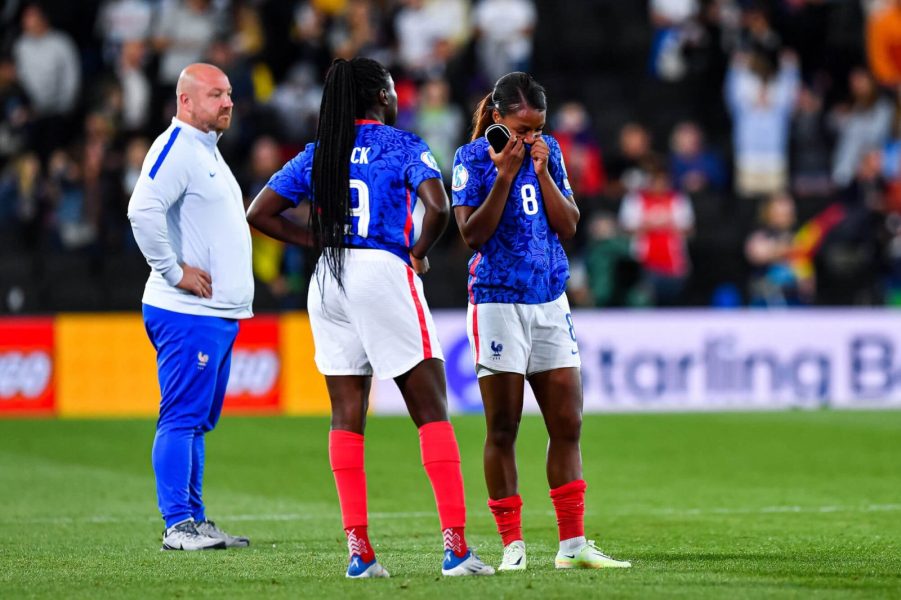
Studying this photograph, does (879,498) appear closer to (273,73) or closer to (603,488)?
(603,488)

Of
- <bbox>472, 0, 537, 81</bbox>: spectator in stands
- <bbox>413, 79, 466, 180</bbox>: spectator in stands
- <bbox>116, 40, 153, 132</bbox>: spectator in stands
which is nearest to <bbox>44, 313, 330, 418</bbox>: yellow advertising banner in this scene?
<bbox>413, 79, 466, 180</bbox>: spectator in stands

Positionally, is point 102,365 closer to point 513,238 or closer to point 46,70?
point 46,70

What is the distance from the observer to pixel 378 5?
70.4ft

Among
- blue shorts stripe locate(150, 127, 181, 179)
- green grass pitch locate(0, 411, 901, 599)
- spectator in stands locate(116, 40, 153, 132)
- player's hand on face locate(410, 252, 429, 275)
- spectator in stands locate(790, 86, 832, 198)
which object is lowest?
green grass pitch locate(0, 411, 901, 599)

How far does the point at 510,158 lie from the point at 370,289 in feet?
2.73

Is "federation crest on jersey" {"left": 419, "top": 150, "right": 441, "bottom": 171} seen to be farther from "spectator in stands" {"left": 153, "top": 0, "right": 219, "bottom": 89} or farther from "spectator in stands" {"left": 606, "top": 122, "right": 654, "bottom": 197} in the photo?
"spectator in stands" {"left": 153, "top": 0, "right": 219, "bottom": 89}

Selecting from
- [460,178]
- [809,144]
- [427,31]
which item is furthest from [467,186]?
[809,144]

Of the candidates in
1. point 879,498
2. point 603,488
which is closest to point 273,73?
point 603,488

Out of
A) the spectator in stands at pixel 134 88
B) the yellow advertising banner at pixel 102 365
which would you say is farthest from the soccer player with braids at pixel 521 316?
the spectator in stands at pixel 134 88

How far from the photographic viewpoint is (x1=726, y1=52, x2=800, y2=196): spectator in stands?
20.0m

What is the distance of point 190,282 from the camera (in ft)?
26.2

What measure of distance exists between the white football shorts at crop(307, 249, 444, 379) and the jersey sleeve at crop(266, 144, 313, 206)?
37cm

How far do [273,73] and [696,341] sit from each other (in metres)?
7.01

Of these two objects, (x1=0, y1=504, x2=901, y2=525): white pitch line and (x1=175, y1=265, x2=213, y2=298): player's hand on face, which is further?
(x1=0, y1=504, x2=901, y2=525): white pitch line
